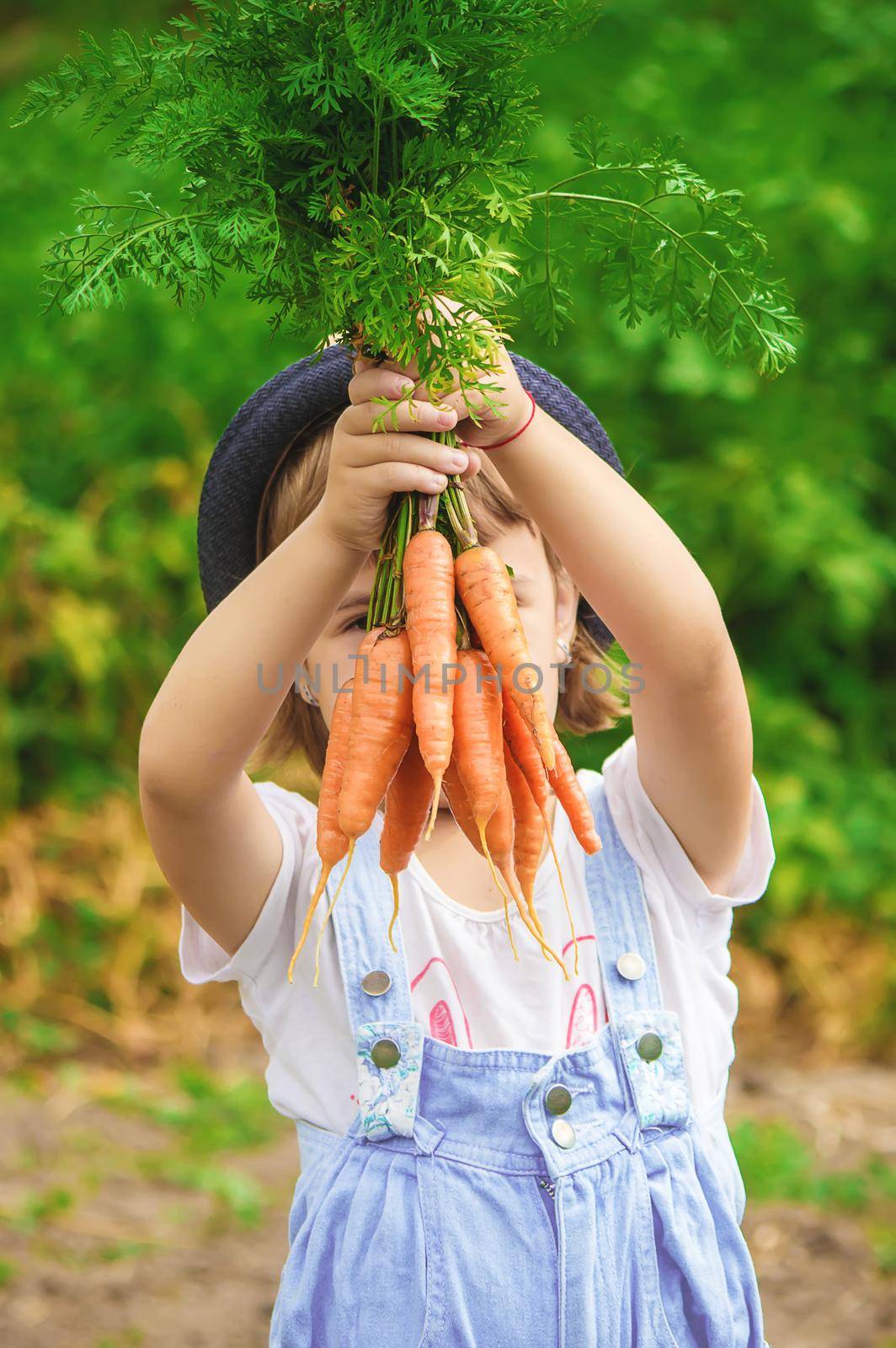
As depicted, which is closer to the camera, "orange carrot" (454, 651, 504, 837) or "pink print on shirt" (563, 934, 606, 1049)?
"orange carrot" (454, 651, 504, 837)

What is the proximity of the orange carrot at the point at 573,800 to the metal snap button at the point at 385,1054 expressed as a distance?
1.39 ft

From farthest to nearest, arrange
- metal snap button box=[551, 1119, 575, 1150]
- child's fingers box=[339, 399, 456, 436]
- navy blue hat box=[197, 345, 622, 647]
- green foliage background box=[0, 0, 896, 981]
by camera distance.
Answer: green foliage background box=[0, 0, 896, 981] → navy blue hat box=[197, 345, 622, 647] → metal snap button box=[551, 1119, 575, 1150] → child's fingers box=[339, 399, 456, 436]

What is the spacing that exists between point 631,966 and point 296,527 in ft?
2.81

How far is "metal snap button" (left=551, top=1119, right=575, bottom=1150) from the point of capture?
6.09ft

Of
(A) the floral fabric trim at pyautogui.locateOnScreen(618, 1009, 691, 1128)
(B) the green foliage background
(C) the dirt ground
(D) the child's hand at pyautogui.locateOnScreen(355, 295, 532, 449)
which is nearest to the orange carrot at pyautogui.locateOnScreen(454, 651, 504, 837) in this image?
(D) the child's hand at pyautogui.locateOnScreen(355, 295, 532, 449)

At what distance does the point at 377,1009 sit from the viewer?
75.3 inches

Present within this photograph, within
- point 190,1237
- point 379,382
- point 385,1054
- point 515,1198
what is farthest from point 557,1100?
point 190,1237

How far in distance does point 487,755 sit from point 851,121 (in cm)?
498

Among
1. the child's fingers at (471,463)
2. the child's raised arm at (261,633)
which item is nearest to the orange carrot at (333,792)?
the child's raised arm at (261,633)

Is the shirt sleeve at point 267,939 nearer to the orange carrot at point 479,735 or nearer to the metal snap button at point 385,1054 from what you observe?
the metal snap button at point 385,1054

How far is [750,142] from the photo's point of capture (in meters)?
5.45

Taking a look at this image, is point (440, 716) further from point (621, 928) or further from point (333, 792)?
point (621, 928)

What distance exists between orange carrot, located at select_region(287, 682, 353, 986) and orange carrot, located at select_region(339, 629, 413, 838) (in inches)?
1.7

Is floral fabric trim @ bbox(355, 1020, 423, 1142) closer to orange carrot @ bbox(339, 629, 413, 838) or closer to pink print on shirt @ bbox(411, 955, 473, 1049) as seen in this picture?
pink print on shirt @ bbox(411, 955, 473, 1049)
